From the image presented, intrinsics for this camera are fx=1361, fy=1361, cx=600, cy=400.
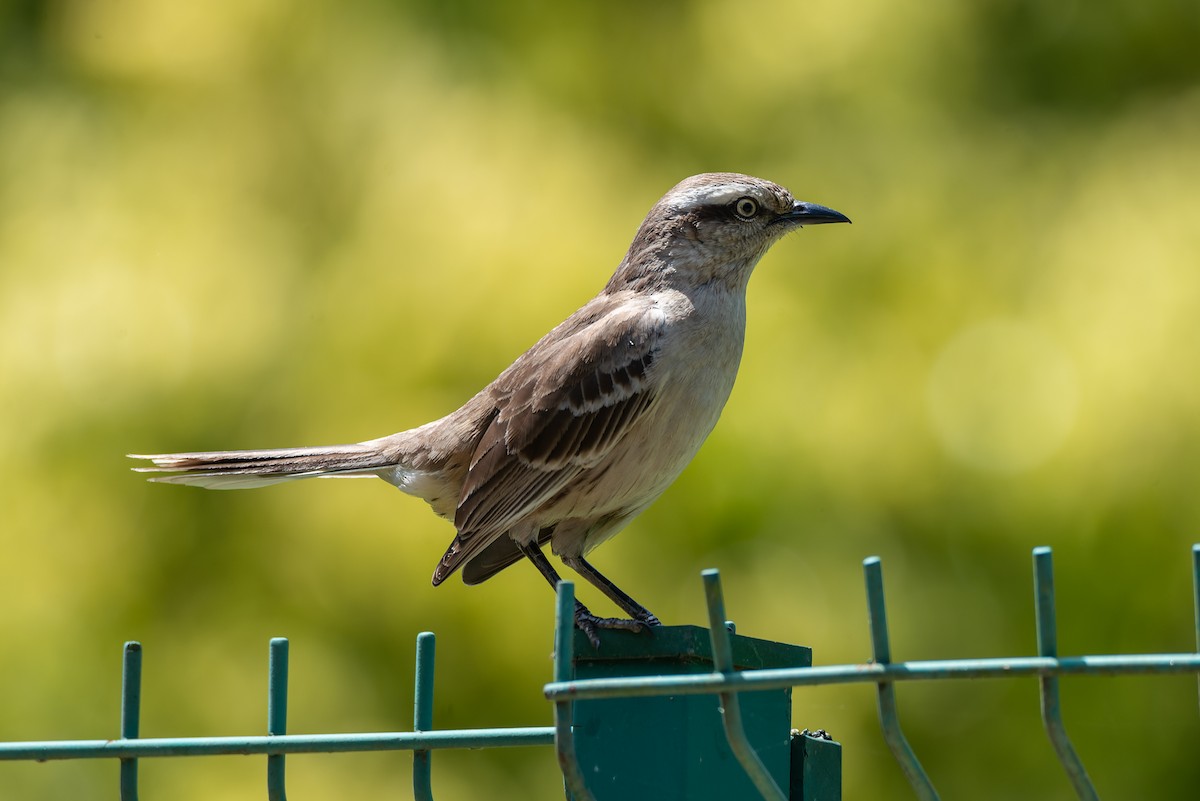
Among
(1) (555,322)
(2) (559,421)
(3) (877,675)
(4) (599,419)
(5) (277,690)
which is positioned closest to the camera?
(3) (877,675)

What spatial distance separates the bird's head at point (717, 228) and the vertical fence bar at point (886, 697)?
2513 mm

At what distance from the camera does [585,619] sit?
3322mm

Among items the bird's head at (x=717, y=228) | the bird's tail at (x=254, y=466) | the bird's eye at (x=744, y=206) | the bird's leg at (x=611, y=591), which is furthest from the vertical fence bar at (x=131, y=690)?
the bird's eye at (x=744, y=206)

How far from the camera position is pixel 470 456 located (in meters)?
4.52

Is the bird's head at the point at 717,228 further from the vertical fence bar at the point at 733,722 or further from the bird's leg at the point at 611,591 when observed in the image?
the vertical fence bar at the point at 733,722

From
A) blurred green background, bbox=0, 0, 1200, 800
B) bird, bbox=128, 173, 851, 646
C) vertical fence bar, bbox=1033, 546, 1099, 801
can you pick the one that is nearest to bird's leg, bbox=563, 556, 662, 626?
bird, bbox=128, 173, 851, 646

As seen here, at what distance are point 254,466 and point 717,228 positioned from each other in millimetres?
1767

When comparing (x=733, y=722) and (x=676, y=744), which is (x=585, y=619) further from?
(x=733, y=722)

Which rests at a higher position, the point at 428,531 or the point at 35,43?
the point at 35,43

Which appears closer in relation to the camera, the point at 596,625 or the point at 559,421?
the point at 596,625

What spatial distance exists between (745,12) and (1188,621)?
3682mm

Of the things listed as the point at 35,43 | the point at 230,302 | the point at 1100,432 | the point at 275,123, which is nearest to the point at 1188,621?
the point at 1100,432

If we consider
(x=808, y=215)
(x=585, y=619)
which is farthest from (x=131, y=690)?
(x=808, y=215)

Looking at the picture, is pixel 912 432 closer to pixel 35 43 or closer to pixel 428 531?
pixel 428 531
